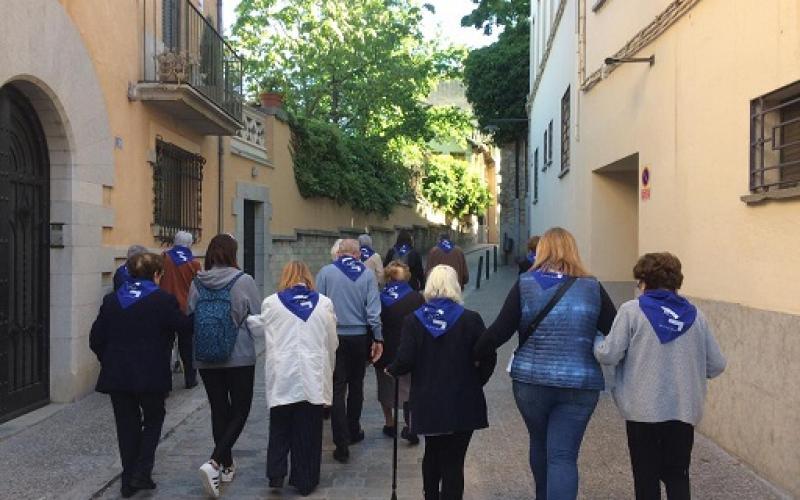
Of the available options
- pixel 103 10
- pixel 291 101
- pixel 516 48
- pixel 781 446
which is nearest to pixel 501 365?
pixel 781 446

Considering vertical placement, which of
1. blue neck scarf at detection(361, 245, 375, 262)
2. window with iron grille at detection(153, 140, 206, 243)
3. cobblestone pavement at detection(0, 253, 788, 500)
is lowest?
cobblestone pavement at detection(0, 253, 788, 500)

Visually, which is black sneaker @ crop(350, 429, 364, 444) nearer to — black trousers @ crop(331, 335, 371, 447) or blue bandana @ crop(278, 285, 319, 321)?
black trousers @ crop(331, 335, 371, 447)

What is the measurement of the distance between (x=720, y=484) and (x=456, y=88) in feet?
168

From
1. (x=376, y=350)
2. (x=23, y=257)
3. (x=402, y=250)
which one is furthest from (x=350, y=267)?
(x=402, y=250)

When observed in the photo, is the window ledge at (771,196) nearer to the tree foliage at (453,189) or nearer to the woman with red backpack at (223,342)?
the woman with red backpack at (223,342)

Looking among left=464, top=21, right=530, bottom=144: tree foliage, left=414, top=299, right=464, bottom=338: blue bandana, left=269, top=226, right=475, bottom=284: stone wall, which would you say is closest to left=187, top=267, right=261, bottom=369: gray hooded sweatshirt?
left=414, top=299, right=464, bottom=338: blue bandana

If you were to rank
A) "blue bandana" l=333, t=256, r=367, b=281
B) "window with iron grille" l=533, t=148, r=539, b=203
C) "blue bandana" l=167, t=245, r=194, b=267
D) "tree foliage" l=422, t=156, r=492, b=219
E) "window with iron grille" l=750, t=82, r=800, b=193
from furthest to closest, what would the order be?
"tree foliage" l=422, t=156, r=492, b=219
"window with iron grille" l=533, t=148, r=539, b=203
"blue bandana" l=167, t=245, r=194, b=267
"blue bandana" l=333, t=256, r=367, b=281
"window with iron grille" l=750, t=82, r=800, b=193

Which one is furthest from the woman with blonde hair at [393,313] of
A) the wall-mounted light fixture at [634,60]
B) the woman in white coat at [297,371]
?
the wall-mounted light fixture at [634,60]

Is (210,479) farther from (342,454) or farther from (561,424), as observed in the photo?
(561,424)

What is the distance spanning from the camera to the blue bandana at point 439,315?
Answer: 4.49 m

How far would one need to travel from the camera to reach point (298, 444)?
541 cm

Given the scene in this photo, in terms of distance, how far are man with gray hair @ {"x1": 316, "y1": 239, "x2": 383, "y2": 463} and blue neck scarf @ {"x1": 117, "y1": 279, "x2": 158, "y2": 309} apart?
1.61 meters

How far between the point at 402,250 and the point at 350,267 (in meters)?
5.29

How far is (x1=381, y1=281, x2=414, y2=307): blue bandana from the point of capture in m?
6.68
